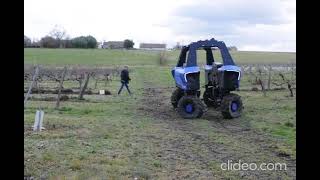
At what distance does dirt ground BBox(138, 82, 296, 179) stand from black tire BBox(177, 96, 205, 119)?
22 centimetres

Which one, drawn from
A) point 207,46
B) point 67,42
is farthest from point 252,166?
point 67,42

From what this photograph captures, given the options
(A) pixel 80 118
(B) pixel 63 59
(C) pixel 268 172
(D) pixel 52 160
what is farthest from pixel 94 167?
(B) pixel 63 59

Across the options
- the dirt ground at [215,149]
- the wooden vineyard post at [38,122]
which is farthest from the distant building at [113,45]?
the wooden vineyard post at [38,122]

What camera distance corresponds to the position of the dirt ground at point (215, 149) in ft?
20.5

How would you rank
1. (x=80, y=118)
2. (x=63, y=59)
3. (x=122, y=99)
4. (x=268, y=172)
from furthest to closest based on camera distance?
1. (x=63, y=59)
2. (x=122, y=99)
3. (x=80, y=118)
4. (x=268, y=172)

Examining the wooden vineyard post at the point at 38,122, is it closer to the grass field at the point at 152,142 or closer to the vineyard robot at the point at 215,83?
the grass field at the point at 152,142

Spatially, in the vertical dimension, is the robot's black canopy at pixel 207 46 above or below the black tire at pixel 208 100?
above

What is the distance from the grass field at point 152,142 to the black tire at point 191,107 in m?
0.28

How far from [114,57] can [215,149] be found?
44360 millimetres

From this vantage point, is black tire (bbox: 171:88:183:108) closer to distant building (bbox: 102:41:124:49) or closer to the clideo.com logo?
the clideo.com logo
